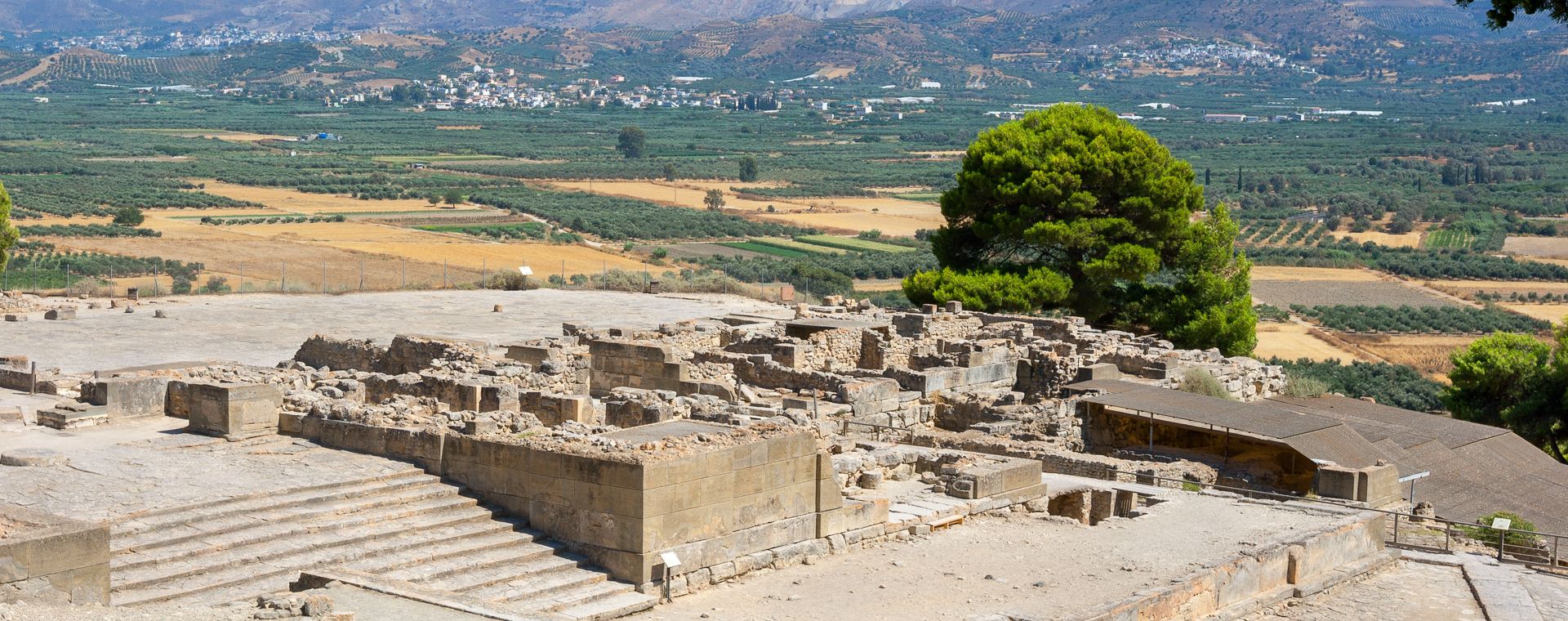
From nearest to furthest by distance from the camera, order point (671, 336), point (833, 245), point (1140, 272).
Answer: point (671, 336) < point (1140, 272) < point (833, 245)

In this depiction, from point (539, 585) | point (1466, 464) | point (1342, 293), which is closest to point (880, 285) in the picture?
point (1342, 293)

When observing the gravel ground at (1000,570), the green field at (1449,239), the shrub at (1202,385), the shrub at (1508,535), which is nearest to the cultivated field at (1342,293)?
the green field at (1449,239)

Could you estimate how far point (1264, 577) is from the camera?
1744 centimetres

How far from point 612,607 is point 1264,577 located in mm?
6368

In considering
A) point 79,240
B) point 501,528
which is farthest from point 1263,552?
point 79,240

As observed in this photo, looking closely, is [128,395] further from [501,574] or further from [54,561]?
[54,561]

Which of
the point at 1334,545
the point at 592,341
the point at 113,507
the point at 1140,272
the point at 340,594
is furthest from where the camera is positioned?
the point at 1140,272

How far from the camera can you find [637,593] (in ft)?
51.3

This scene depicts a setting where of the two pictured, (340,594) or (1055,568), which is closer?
(340,594)

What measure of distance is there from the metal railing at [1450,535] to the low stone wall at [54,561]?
12.1 meters

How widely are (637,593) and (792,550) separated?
1925 millimetres

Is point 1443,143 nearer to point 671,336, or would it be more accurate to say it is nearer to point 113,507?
point 671,336

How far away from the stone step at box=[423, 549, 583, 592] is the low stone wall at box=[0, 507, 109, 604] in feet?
8.49

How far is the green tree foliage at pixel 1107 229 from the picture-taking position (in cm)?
A: 3531
